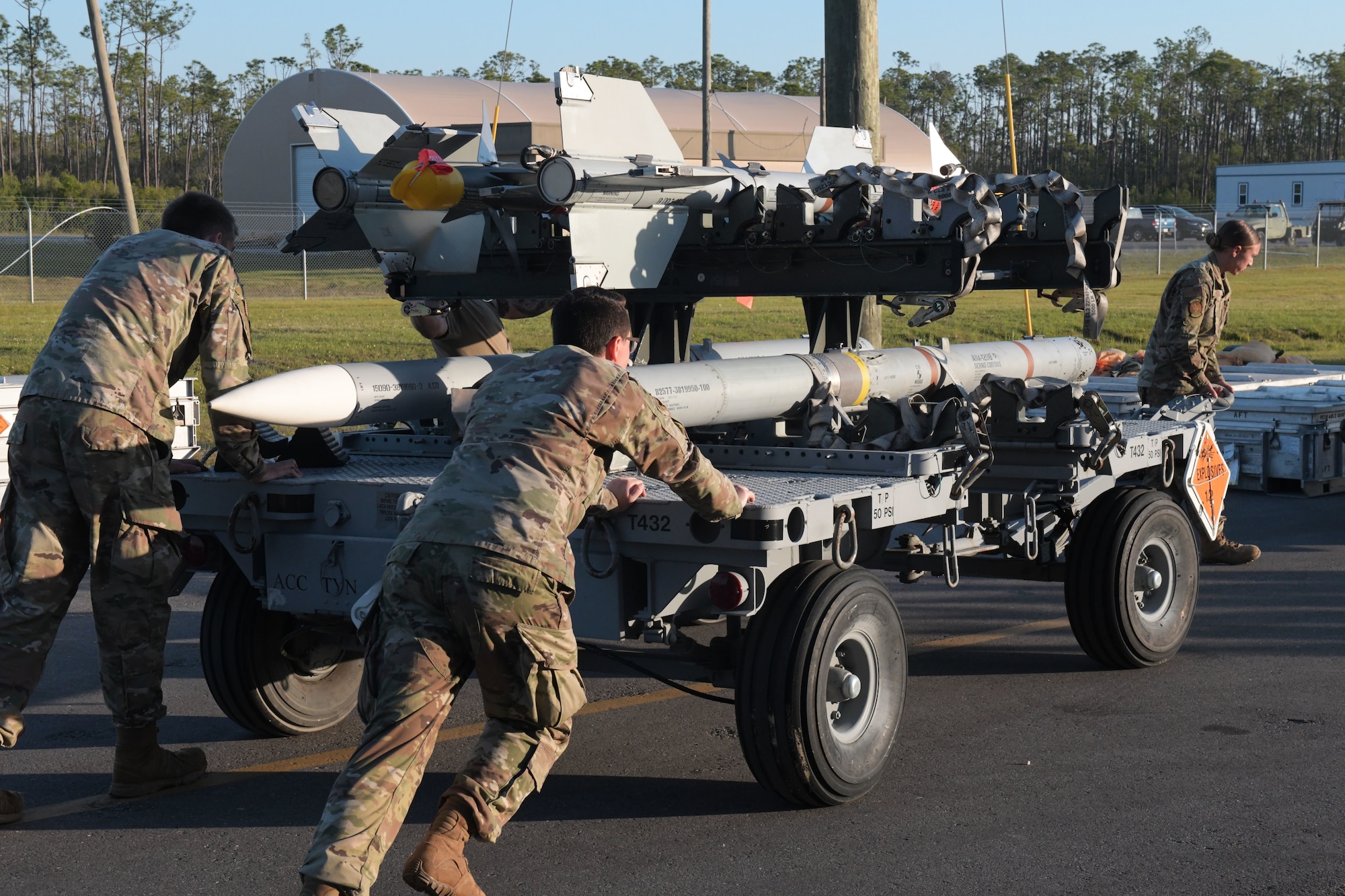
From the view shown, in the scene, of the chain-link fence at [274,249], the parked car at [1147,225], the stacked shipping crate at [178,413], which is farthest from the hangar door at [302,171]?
the stacked shipping crate at [178,413]

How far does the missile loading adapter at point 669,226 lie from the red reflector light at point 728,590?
112 inches

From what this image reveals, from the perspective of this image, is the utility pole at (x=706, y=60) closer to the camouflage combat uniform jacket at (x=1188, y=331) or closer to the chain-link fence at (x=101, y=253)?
the chain-link fence at (x=101, y=253)

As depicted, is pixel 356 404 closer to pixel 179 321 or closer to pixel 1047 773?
pixel 179 321

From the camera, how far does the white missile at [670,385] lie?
5.77 m

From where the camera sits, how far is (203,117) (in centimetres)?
7525

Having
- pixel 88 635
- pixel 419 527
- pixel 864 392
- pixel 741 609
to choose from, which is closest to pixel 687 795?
Result: pixel 741 609

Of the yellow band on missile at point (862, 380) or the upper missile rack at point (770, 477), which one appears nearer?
the upper missile rack at point (770, 477)

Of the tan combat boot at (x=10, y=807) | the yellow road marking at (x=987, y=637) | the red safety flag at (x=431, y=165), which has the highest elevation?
the red safety flag at (x=431, y=165)

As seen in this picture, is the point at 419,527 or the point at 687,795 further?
the point at 687,795

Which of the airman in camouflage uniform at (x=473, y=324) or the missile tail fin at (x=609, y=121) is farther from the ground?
the missile tail fin at (x=609, y=121)

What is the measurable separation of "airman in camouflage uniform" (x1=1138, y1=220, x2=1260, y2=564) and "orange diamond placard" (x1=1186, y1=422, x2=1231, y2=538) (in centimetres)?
160

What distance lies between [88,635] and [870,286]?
4495mm

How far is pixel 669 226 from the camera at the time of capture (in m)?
7.84

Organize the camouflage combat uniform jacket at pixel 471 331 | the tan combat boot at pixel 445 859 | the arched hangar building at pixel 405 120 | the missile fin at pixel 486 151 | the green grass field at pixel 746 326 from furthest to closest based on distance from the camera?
the arched hangar building at pixel 405 120 → the green grass field at pixel 746 326 → the camouflage combat uniform jacket at pixel 471 331 → the missile fin at pixel 486 151 → the tan combat boot at pixel 445 859
